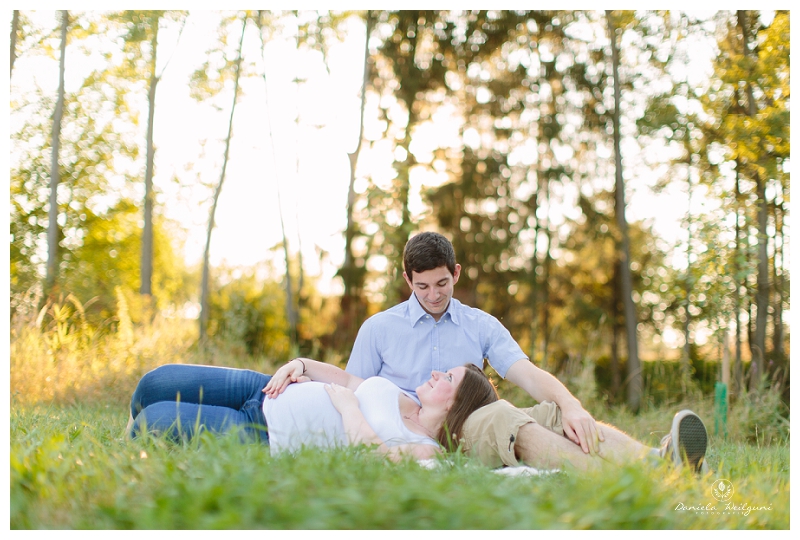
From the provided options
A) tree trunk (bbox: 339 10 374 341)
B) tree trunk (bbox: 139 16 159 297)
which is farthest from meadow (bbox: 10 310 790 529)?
tree trunk (bbox: 139 16 159 297)

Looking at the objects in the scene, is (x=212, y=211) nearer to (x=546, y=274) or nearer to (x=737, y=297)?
(x=546, y=274)

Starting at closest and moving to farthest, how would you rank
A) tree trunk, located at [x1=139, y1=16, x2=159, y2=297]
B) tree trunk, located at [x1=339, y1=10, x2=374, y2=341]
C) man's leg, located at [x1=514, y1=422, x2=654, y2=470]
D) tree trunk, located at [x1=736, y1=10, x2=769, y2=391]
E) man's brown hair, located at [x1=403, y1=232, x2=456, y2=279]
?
1. man's leg, located at [x1=514, y1=422, x2=654, y2=470]
2. man's brown hair, located at [x1=403, y1=232, x2=456, y2=279]
3. tree trunk, located at [x1=736, y1=10, x2=769, y2=391]
4. tree trunk, located at [x1=339, y1=10, x2=374, y2=341]
5. tree trunk, located at [x1=139, y1=16, x2=159, y2=297]

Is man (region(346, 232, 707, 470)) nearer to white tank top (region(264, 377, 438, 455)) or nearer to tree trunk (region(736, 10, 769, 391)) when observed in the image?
white tank top (region(264, 377, 438, 455))

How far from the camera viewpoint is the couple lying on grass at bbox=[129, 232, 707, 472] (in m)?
2.77

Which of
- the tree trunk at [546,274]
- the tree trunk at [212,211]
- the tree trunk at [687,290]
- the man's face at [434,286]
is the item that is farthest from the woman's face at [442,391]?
the tree trunk at [546,274]

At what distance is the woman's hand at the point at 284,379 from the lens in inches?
122

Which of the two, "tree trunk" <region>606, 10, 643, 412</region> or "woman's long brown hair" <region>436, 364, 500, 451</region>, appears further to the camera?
"tree trunk" <region>606, 10, 643, 412</region>

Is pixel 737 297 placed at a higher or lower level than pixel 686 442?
higher

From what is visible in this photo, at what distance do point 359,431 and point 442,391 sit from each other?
457 mm

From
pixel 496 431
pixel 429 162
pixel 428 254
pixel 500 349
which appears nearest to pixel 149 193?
pixel 429 162

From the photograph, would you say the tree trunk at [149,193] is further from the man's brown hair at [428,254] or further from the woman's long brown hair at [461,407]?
the woman's long brown hair at [461,407]

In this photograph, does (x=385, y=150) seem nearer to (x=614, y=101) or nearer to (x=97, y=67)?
(x=614, y=101)

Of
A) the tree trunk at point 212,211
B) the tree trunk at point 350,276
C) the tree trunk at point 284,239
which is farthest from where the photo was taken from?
the tree trunk at point 284,239

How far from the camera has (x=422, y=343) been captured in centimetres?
354
